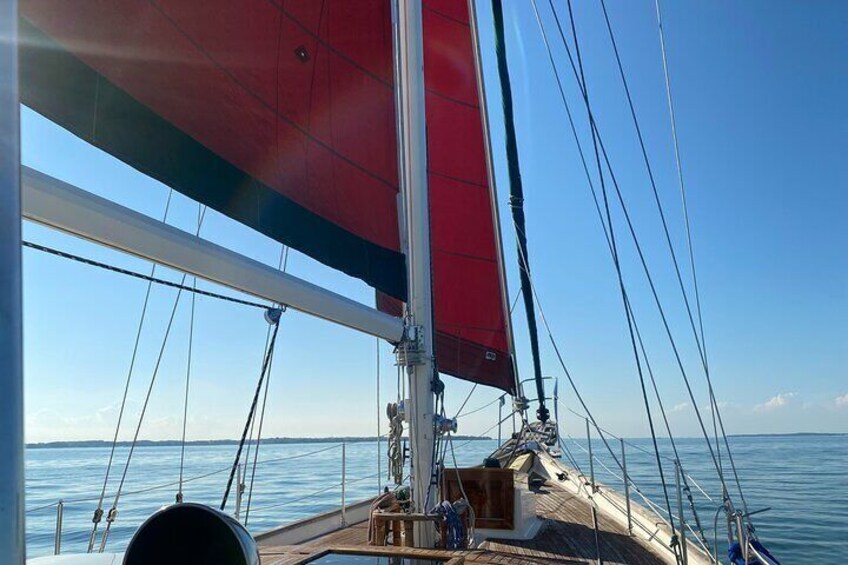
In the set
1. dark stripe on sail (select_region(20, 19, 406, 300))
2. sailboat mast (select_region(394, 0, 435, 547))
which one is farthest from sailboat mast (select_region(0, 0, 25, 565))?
sailboat mast (select_region(394, 0, 435, 547))

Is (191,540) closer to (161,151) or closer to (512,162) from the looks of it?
(161,151)

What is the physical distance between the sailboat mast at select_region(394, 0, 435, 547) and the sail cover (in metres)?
0.11

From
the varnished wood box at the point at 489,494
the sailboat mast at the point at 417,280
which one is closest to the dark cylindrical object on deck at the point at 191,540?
the sailboat mast at the point at 417,280

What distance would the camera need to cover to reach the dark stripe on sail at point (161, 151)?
71.5 inches

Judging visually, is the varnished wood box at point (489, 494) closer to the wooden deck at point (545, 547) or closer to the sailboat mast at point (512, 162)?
the wooden deck at point (545, 547)

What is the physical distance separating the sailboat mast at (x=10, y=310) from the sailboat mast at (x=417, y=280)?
3096mm

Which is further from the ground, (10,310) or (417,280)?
(417,280)

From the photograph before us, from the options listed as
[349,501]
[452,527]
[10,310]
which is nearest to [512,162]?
[452,527]

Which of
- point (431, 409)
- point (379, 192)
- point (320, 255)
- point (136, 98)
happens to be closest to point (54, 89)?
point (136, 98)

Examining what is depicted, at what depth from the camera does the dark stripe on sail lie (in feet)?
5.96

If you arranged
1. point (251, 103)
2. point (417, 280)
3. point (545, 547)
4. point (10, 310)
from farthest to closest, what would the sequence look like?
point (545, 547) → point (417, 280) → point (251, 103) → point (10, 310)

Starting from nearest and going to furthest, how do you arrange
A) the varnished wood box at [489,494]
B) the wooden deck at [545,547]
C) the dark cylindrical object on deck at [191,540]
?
1. the dark cylindrical object on deck at [191,540]
2. the wooden deck at [545,547]
3. the varnished wood box at [489,494]

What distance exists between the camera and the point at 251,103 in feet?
8.74

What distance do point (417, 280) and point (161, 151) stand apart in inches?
72.3
